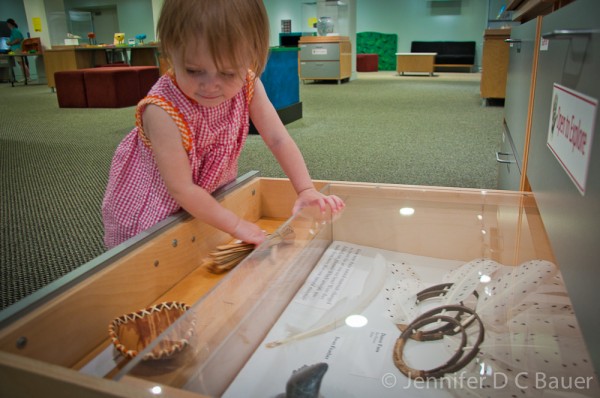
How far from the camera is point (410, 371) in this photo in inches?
Answer: 21.4

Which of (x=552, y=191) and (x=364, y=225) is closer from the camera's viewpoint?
(x=552, y=191)

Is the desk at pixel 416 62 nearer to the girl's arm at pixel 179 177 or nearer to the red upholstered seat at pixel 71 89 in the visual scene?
the red upholstered seat at pixel 71 89

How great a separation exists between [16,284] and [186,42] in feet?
3.08

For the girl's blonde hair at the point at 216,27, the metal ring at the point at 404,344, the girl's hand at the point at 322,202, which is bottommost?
the metal ring at the point at 404,344

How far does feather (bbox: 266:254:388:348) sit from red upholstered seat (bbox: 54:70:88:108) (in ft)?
17.8

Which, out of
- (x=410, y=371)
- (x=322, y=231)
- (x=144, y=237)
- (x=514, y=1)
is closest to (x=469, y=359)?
(x=410, y=371)

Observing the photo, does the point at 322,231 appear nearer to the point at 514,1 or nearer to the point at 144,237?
the point at 144,237

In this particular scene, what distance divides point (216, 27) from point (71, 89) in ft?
17.7

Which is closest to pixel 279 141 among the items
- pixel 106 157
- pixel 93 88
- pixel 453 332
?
pixel 453 332

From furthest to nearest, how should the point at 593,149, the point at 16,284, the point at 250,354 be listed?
the point at 16,284 < the point at 250,354 < the point at 593,149

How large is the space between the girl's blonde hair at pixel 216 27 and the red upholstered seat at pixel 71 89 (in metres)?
5.24

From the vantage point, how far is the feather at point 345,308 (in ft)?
2.01

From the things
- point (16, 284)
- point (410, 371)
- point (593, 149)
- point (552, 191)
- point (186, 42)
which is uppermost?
point (186, 42)

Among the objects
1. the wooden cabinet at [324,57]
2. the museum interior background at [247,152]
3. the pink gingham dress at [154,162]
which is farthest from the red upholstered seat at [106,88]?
the pink gingham dress at [154,162]
